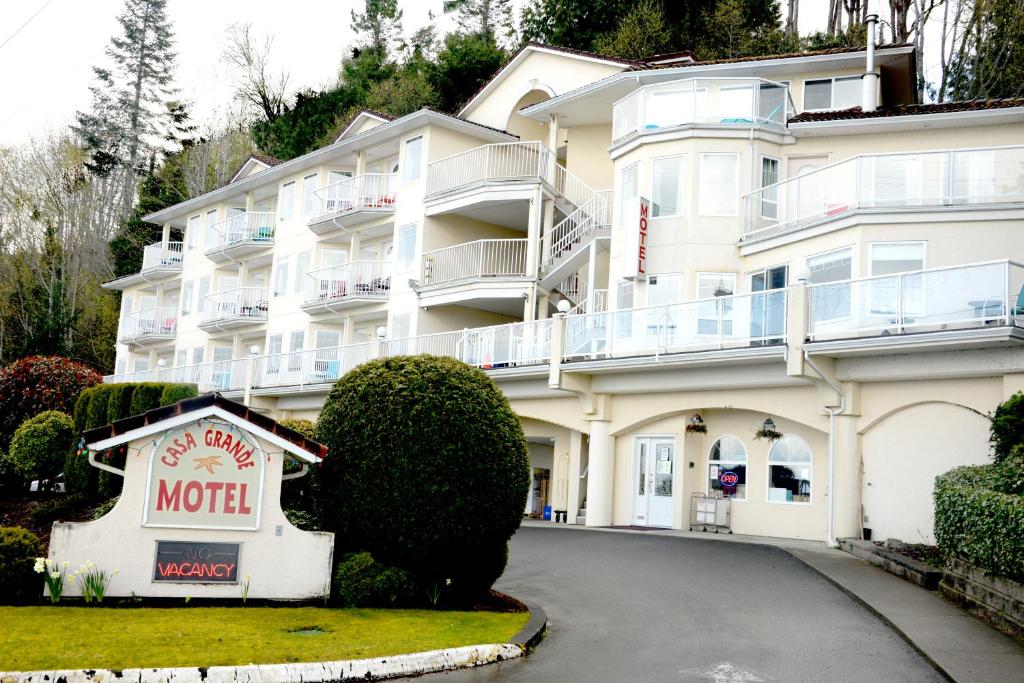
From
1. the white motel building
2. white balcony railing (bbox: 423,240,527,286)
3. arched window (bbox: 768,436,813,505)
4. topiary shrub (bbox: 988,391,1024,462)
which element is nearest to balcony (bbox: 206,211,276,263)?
the white motel building

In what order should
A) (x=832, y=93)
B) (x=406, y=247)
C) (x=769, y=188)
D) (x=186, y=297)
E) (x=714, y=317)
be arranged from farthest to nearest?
(x=186, y=297) → (x=406, y=247) → (x=832, y=93) → (x=769, y=188) → (x=714, y=317)

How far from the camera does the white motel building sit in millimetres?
19844

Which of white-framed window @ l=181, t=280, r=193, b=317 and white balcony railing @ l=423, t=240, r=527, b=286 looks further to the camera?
white-framed window @ l=181, t=280, r=193, b=317

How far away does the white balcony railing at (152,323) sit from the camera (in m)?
51.8

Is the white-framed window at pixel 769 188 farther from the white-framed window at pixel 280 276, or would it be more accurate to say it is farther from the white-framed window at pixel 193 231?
the white-framed window at pixel 193 231

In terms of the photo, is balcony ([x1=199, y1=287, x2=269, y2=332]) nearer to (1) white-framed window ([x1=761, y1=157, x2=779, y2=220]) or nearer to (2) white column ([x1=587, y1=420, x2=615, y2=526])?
(2) white column ([x1=587, y1=420, x2=615, y2=526])

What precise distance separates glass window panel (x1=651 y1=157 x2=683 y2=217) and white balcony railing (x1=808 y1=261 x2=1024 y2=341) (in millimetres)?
7101

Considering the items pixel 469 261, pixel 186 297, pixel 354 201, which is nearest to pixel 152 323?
pixel 186 297

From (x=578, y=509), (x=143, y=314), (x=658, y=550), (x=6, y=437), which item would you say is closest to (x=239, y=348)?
(x=143, y=314)

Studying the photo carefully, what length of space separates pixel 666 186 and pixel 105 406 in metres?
15.9

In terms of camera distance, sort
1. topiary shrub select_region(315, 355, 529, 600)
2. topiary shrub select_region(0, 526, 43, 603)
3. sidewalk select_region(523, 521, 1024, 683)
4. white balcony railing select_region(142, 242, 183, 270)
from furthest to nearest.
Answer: white balcony railing select_region(142, 242, 183, 270), topiary shrub select_region(315, 355, 529, 600), topiary shrub select_region(0, 526, 43, 603), sidewalk select_region(523, 521, 1024, 683)

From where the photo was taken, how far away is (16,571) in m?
10.8

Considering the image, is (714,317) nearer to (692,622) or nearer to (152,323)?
(692,622)

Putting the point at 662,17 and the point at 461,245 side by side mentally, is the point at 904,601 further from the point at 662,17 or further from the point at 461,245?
the point at 662,17
